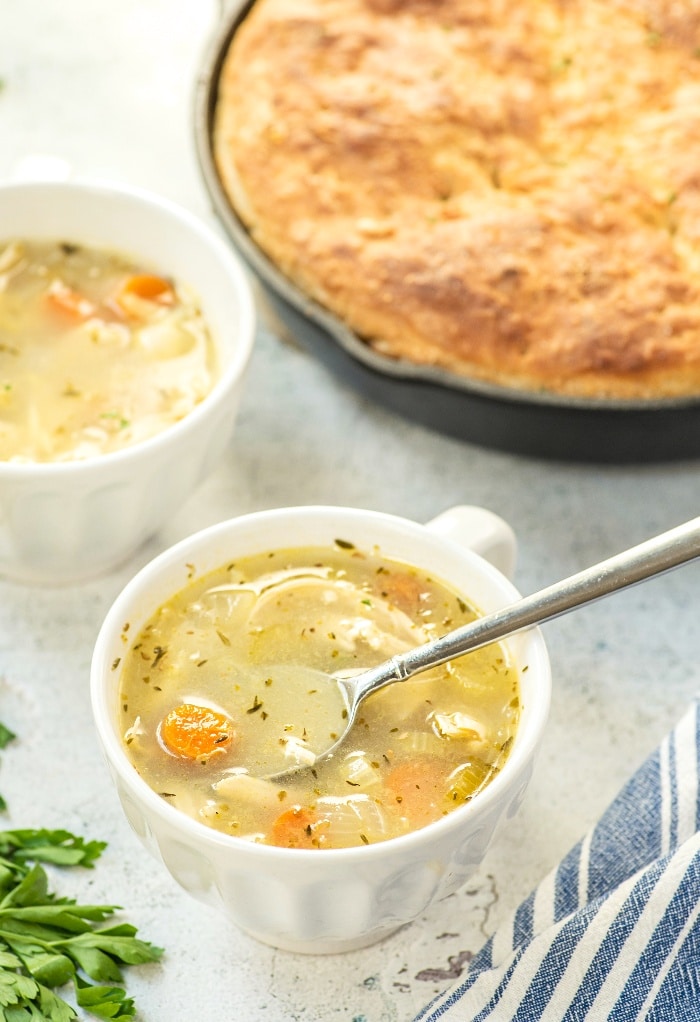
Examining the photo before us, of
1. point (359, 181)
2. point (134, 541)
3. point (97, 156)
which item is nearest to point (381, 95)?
point (359, 181)

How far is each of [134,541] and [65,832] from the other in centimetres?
58

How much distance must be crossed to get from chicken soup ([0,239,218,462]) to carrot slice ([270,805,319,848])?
0.88 metres

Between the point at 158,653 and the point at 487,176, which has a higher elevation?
the point at 487,176

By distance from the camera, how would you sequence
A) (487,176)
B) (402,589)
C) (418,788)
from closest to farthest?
(418,788) → (402,589) → (487,176)

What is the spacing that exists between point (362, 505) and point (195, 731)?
39.1 inches

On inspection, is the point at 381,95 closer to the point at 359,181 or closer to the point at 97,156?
the point at 359,181

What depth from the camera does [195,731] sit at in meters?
1.75

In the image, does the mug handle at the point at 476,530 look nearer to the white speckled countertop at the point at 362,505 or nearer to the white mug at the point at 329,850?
the white mug at the point at 329,850

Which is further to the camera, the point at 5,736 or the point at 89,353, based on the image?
the point at 89,353

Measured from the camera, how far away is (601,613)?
98.0 inches

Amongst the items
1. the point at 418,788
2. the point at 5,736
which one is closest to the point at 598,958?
the point at 418,788

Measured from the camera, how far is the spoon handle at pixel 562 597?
1774mm

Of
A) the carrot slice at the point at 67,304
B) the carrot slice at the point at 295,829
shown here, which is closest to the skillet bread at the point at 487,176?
the carrot slice at the point at 67,304

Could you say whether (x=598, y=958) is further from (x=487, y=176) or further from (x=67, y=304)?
(x=487, y=176)
